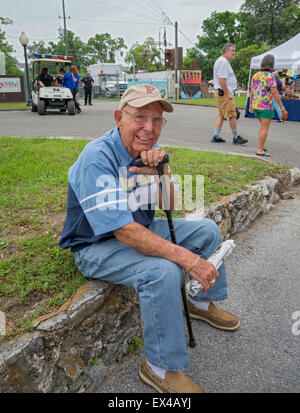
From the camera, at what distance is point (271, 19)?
48.2m

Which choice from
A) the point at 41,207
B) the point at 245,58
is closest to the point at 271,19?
the point at 245,58

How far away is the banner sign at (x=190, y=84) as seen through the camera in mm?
33544

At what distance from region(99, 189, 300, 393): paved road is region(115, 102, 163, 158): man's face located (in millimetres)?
1461

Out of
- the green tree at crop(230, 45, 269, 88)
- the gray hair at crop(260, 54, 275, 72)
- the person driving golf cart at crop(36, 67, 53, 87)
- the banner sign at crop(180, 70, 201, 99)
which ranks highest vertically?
the green tree at crop(230, 45, 269, 88)

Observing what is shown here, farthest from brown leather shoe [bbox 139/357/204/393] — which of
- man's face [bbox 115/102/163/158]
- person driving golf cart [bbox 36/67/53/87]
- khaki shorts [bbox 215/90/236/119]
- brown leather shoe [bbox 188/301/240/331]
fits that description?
person driving golf cart [bbox 36/67/53/87]

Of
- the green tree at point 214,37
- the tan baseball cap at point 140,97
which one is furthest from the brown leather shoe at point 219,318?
the green tree at point 214,37

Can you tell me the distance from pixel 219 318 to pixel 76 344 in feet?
3.73

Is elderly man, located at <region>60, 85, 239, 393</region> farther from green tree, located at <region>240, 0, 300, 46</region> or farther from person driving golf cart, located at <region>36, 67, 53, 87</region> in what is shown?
green tree, located at <region>240, 0, 300, 46</region>

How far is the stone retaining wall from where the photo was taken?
5.55 feet

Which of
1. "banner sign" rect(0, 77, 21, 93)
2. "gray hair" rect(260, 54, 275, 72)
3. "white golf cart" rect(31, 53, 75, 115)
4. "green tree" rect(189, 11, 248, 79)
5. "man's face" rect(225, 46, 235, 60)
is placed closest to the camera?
"gray hair" rect(260, 54, 275, 72)

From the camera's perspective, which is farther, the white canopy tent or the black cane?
the white canopy tent

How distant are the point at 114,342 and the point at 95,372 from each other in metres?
0.23

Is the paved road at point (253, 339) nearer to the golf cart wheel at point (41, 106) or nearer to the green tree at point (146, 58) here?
the golf cart wheel at point (41, 106)

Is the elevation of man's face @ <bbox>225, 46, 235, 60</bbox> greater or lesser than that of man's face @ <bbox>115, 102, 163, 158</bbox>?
greater
